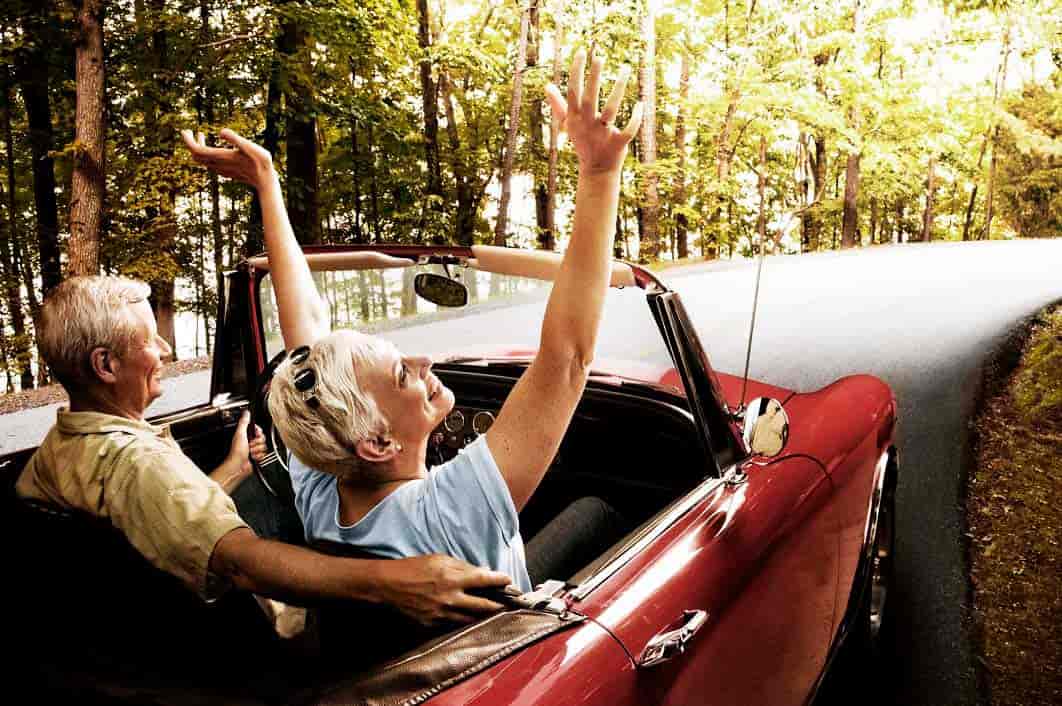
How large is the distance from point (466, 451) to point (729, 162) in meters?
22.9

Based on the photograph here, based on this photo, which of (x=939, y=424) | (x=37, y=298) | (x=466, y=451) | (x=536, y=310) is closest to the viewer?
(x=466, y=451)

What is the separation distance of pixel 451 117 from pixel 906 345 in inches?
611

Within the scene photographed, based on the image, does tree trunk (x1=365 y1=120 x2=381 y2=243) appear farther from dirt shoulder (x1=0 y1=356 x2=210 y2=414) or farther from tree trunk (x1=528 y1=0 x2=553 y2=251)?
dirt shoulder (x1=0 y1=356 x2=210 y2=414)

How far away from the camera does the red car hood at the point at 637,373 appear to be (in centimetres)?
260

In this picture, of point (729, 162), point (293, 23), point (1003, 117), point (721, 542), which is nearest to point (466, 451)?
point (721, 542)

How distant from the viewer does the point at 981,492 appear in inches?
174

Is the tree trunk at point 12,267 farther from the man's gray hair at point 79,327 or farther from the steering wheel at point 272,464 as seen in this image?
the man's gray hair at point 79,327

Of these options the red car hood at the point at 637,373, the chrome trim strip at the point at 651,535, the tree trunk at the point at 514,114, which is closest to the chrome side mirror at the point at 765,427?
the chrome trim strip at the point at 651,535

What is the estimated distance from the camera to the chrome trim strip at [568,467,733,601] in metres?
1.52

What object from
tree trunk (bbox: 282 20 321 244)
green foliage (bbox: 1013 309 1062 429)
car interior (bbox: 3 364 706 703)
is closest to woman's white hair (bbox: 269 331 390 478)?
car interior (bbox: 3 364 706 703)

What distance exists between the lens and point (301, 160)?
12.0 meters

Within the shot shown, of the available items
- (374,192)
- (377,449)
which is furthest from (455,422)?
(374,192)

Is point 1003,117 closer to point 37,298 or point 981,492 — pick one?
point 981,492

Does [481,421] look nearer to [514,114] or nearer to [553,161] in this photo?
[514,114]
